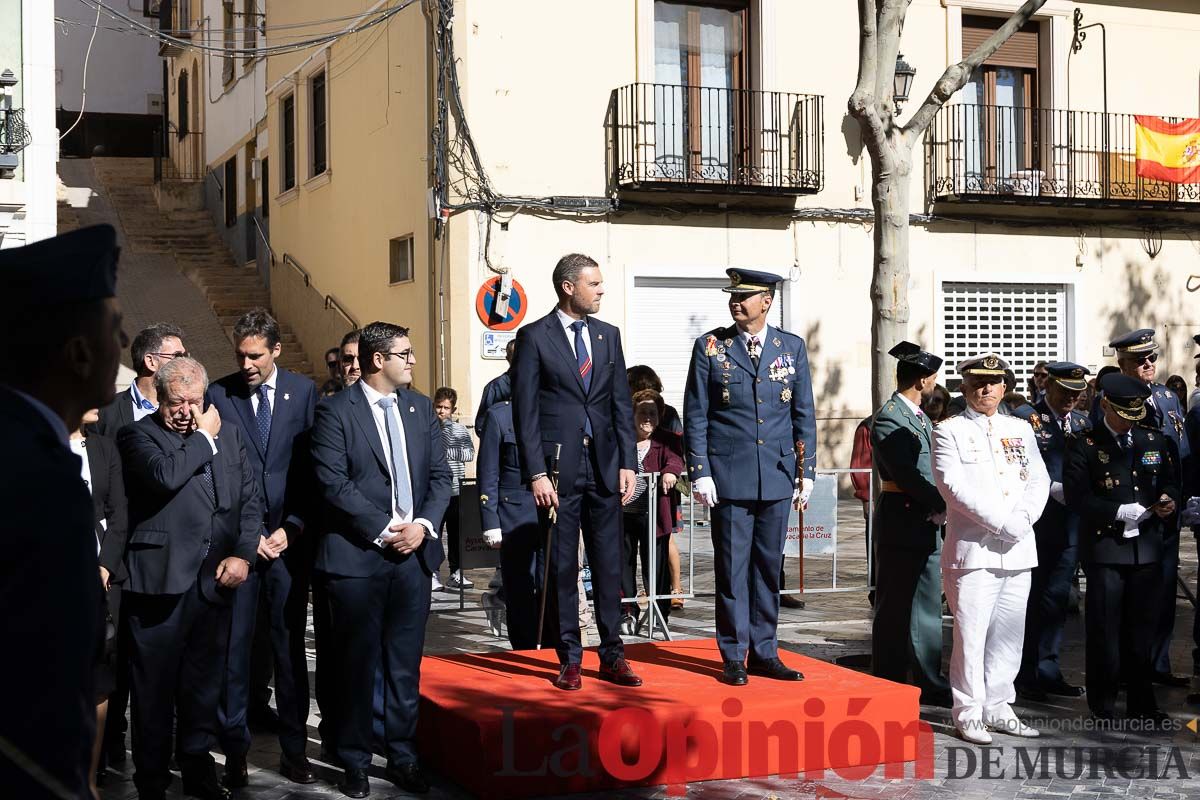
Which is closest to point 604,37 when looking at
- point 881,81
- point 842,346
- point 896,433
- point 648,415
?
point 842,346

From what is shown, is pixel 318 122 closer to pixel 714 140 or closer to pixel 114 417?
pixel 714 140

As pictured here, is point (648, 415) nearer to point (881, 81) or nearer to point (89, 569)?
point (881, 81)

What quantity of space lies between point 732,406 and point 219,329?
60.4ft

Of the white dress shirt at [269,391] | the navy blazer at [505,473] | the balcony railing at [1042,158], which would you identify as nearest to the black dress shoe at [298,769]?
the white dress shirt at [269,391]

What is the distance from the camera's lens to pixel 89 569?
2020mm

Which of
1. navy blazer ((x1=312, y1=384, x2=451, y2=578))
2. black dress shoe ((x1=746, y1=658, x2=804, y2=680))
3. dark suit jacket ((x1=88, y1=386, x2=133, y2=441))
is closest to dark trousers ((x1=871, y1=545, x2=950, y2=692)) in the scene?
black dress shoe ((x1=746, y1=658, x2=804, y2=680))

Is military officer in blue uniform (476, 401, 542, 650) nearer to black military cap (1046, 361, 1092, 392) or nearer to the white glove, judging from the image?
the white glove

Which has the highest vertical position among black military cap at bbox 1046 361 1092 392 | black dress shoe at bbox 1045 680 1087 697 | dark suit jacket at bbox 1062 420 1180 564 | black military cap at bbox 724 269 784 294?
black military cap at bbox 724 269 784 294

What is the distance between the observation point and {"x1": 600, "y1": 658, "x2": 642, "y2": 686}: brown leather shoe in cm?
667

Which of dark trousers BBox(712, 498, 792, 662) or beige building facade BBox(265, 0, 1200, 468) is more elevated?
beige building facade BBox(265, 0, 1200, 468)

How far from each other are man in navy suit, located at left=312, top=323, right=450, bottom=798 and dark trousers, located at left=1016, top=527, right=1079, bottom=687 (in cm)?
358

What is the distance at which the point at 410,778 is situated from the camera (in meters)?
6.13

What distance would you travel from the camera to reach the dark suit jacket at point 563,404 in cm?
659

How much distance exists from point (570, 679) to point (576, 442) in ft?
3.54
